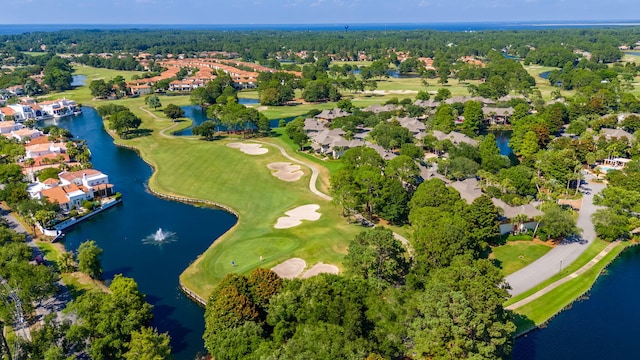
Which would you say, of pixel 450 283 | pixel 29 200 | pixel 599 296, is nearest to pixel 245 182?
pixel 29 200

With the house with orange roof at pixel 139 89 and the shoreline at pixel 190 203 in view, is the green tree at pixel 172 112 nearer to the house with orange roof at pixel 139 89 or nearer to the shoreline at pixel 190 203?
the shoreline at pixel 190 203

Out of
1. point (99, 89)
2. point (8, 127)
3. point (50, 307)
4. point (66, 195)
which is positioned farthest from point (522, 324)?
point (99, 89)

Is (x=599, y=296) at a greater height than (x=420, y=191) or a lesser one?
lesser

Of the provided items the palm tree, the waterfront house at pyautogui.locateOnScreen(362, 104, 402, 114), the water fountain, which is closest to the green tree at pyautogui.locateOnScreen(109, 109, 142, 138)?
the water fountain

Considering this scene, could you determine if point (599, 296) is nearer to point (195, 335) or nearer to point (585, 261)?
point (585, 261)

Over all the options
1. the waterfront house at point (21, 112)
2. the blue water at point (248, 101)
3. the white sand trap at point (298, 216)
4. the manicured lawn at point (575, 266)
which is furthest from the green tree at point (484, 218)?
the waterfront house at point (21, 112)

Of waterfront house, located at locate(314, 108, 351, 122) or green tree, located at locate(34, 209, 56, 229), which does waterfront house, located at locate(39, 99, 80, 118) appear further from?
green tree, located at locate(34, 209, 56, 229)

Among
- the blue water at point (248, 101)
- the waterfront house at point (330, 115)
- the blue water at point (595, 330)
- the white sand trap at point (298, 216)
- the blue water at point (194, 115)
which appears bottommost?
the blue water at point (595, 330)
